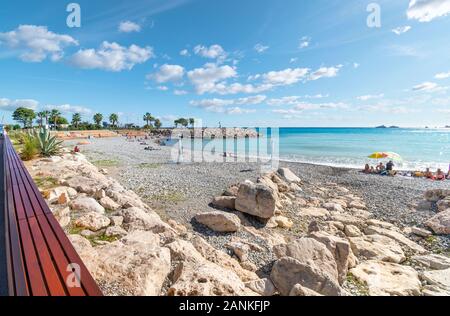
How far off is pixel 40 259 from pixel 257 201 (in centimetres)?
587

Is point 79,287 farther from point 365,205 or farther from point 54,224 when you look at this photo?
point 365,205

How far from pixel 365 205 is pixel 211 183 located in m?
7.33

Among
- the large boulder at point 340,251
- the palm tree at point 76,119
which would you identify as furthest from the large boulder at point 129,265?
the palm tree at point 76,119

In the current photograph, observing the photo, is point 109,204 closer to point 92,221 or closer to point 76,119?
point 92,221

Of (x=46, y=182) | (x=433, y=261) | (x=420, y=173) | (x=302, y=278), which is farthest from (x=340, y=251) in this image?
(x=420, y=173)

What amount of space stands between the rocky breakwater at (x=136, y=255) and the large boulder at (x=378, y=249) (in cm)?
335

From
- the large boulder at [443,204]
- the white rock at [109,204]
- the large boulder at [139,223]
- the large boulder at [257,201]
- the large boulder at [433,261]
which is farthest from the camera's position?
the large boulder at [443,204]

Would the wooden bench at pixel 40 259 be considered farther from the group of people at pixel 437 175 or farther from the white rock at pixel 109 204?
the group of people at pixel 437 175

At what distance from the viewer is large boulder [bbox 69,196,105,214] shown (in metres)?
5.22

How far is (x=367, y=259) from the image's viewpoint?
5.63 m

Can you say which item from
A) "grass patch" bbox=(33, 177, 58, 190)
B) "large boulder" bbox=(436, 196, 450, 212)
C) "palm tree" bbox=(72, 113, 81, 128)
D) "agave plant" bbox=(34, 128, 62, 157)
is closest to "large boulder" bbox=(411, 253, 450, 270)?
"large boulder" bbox=(436, 196, 450, 212)

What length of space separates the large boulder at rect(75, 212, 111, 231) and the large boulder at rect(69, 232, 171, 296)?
719mm

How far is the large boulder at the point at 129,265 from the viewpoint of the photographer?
→ 113 inches

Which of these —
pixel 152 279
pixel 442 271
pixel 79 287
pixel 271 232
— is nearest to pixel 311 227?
pixel 271 232
